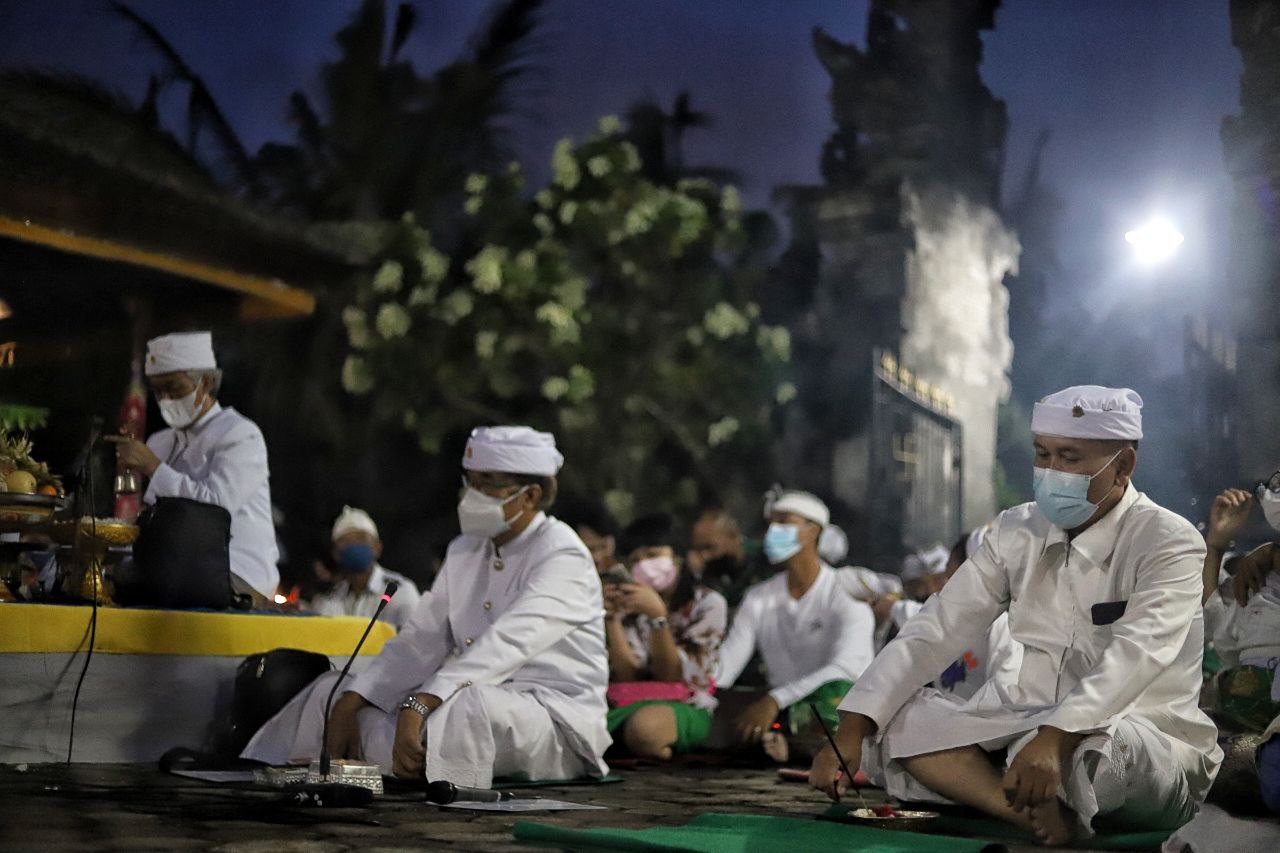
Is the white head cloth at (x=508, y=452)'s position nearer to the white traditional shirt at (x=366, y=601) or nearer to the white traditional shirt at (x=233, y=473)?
the white traditional shirt at (x=233, y=473)

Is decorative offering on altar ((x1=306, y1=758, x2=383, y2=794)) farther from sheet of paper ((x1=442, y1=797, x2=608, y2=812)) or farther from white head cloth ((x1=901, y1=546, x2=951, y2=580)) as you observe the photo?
white head cloth ((x1=901, y1=546, x2=951, y2=580))

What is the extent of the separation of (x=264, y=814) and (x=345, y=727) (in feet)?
4.18

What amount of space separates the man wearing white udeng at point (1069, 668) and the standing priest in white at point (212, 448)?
3.34 metres

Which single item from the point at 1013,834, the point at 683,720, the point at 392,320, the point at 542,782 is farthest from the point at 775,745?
the point at 392,320

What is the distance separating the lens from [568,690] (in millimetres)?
5621

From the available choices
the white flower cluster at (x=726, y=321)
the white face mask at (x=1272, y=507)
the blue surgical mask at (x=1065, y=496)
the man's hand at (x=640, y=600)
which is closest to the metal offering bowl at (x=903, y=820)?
the blue surgical mask at (x=1065, y=496)

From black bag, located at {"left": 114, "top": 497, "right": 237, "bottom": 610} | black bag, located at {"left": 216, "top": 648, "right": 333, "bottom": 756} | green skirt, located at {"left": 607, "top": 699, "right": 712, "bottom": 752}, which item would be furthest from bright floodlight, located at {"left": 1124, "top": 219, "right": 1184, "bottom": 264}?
black bag, located at {"left": 114, "top": 497, "right": 237, "bottom": 610}

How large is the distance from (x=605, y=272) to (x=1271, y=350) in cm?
666

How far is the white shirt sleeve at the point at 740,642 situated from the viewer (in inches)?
289

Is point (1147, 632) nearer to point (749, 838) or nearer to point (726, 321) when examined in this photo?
point (749, 838)

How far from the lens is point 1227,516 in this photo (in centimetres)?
567

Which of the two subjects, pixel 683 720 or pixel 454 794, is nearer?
pixel 454 794

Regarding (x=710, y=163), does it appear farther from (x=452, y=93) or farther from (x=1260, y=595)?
(x=1260, y=595)

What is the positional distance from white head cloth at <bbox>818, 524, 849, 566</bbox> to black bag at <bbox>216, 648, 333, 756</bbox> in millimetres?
5833
